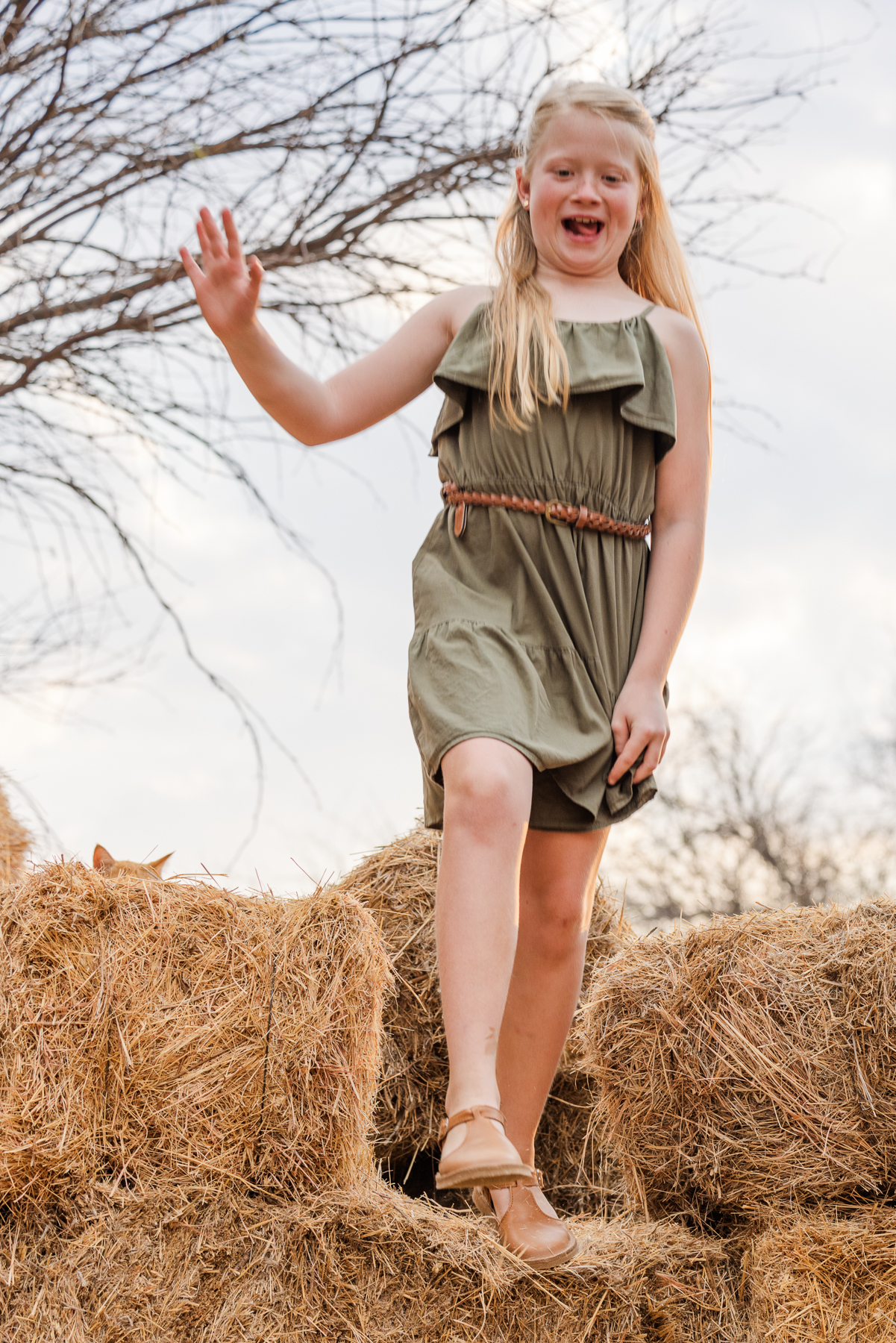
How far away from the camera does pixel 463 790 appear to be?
1.70 metres

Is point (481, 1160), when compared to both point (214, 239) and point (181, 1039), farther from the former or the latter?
point (214, 239)

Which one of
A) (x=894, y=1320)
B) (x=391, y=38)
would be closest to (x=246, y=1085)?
(x=894, y=1320)

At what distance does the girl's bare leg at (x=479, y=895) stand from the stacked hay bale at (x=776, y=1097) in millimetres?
553

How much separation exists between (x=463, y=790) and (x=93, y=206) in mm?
2735

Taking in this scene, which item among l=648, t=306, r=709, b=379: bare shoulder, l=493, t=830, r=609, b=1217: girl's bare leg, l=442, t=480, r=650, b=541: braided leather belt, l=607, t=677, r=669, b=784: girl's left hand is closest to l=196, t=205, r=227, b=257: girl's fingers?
l=442, t=480, r=650, b=541: braided leather belt

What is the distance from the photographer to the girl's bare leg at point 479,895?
1.65 meters

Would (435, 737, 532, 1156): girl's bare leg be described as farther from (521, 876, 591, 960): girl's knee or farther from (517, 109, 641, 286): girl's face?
(517, 109, 641, 286): girl's face

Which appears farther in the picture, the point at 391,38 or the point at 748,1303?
the point at 391,38

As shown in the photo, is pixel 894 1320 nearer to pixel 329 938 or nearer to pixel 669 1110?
pixel 669 1110

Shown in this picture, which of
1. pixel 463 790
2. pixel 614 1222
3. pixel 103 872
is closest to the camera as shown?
pixel 463 790

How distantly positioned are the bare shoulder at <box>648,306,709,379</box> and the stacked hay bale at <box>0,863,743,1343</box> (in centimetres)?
109

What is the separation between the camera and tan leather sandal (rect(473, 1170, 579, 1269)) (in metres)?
1.86

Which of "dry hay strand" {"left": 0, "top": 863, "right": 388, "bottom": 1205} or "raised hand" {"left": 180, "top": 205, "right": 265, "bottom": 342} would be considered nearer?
"raised hand" {"left": 180, "top": 205, "right": 265, "bottom": 342}

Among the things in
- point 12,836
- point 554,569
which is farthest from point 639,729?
point 12,836
